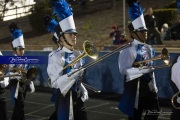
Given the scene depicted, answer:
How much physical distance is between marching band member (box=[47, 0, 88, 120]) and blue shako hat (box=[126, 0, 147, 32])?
48.2 inches

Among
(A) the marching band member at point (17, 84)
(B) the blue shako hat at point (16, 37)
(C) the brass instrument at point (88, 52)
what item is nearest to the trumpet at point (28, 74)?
(A) the marching band member at point (17, 84)

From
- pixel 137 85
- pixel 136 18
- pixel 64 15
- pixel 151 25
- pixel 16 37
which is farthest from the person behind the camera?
pixel 151 25

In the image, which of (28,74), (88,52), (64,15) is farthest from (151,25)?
(88,52)

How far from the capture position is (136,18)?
22.2ft

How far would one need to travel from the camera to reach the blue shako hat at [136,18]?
6.68 m

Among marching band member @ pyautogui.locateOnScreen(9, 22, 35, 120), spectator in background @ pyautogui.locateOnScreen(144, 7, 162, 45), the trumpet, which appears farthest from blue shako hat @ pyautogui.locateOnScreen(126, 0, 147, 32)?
spectator in background @ pyautogui.locateOnScreen(144, 7, 162, 45)

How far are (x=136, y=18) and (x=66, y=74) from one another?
5.92 ft

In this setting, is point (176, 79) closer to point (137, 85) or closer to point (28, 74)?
point (137, 85)

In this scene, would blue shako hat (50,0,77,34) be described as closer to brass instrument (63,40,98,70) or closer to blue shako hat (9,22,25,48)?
brass instrument (63,40,98,70)

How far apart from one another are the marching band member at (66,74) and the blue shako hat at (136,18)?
122 cm

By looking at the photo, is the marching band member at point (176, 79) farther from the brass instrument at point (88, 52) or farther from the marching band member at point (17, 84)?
the marching band member at point (17, 84)

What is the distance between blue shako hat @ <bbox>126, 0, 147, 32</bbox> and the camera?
6684 mm

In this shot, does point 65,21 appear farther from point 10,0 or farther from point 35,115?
point 10,0

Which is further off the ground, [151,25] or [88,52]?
[151,25]
